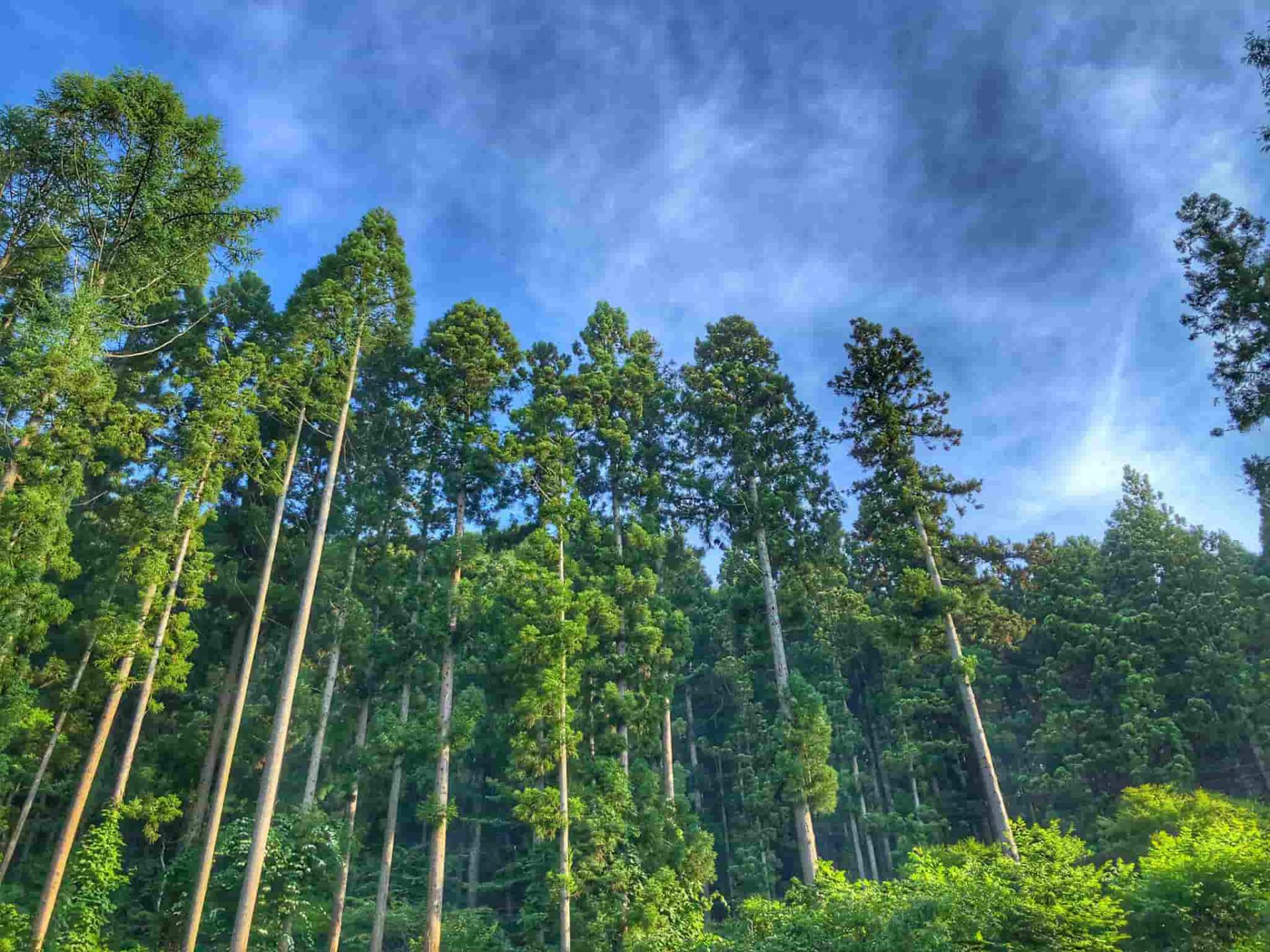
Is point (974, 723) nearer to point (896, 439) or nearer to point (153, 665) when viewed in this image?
point (896, 439)

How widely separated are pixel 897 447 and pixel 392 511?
1743 cm

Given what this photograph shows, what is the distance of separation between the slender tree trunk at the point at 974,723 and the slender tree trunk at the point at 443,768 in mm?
12958

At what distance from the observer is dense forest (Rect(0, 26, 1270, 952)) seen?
44.9 ft

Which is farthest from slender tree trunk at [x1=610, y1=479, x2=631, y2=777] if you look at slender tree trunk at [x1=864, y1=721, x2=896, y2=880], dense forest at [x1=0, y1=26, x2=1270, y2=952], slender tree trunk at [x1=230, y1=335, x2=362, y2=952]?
slender tree trunk at [x1=864, y1=721, x2=896, y2=880]

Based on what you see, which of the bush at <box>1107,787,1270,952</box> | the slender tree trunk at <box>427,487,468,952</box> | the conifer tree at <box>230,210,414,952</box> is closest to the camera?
the bush at <box>1107,787,1270,952</box>

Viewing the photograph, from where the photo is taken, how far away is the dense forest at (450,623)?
13.7 m

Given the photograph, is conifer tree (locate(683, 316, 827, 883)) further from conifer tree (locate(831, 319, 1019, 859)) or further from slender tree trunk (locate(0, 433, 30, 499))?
slender tree trunk (locate(0, 433, 30, 499))

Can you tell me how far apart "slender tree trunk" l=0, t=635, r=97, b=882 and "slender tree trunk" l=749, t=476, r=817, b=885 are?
1744cm

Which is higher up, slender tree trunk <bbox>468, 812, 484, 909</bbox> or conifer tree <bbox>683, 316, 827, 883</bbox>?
conifer tree <bbox>683, 316, 827, 883</bbox>

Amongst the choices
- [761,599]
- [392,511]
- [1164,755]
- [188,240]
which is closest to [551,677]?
[761,599]

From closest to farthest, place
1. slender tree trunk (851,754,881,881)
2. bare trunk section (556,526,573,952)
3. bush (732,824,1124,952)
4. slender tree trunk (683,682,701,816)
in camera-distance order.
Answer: bush (732,824,1124,952)
bare trunk section (556,526,573,952)
slender tree trunk (851,754,881,881)
slender tree trunk (683,682,701,816)

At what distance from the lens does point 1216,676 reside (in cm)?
3042

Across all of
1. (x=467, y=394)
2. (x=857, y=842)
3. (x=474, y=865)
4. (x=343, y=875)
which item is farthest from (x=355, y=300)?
(x=857, y=842)

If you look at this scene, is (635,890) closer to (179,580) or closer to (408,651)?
(408,651)
